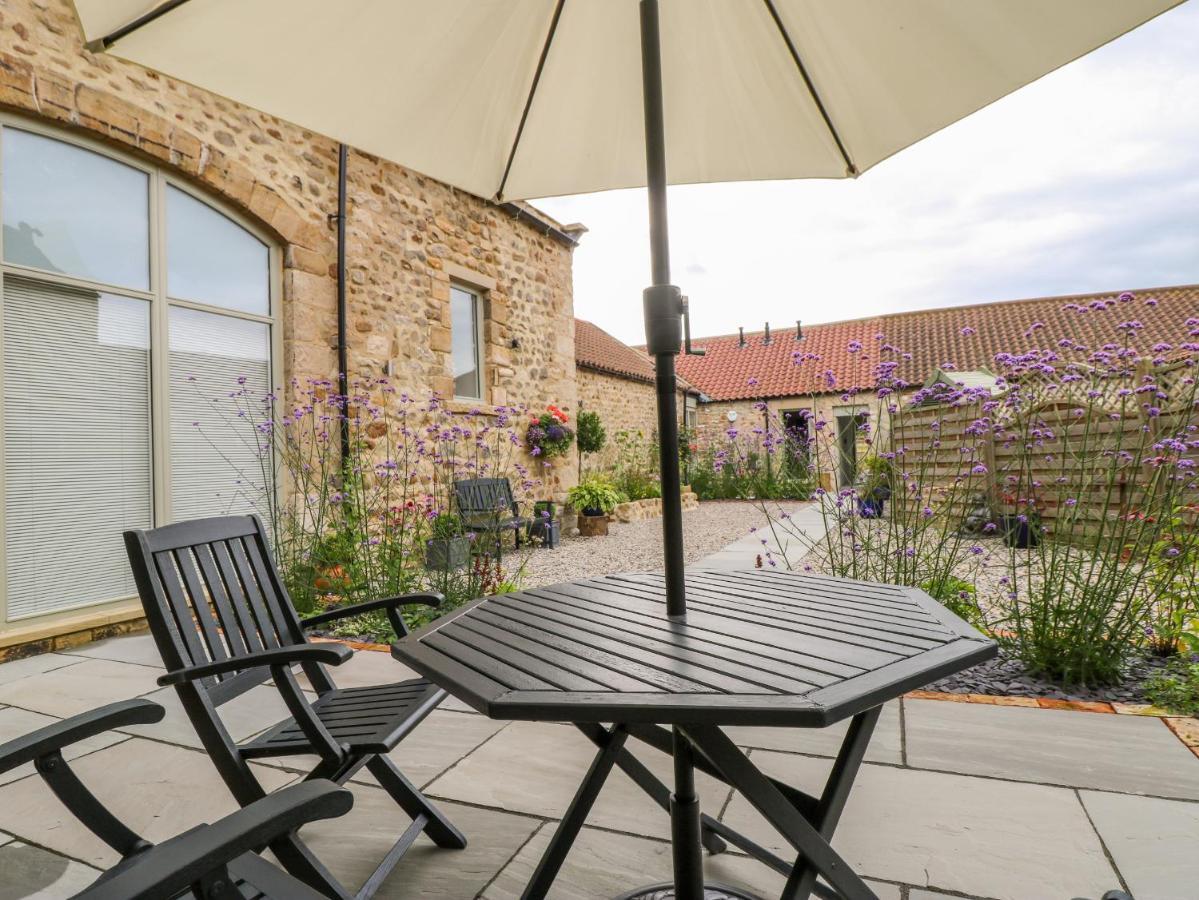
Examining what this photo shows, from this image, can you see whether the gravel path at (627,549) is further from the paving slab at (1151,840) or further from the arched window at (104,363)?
the paving slab at (1151,840)

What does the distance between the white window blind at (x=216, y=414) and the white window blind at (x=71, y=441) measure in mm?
195

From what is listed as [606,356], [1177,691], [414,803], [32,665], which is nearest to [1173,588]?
[1177,691]

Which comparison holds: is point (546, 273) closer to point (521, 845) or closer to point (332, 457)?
point (332, 457)

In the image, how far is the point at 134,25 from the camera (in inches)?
54.8

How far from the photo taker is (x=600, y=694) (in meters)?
0.91

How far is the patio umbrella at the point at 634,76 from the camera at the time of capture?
4.52ft

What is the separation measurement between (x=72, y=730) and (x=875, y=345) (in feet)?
61.5

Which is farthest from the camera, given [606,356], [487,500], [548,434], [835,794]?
[606,356]

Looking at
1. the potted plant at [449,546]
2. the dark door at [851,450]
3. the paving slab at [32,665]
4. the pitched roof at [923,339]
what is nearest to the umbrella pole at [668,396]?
the dark door at [851,450]

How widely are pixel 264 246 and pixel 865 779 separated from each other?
5079 mm

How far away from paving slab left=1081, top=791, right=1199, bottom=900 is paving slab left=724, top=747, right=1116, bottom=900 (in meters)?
0.04

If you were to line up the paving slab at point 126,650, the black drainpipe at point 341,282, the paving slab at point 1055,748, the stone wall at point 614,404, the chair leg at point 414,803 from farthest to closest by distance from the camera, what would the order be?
the stone wall at point 614,404, the black drainpipe at point 341,282, the paving slab at point 126,650, the paving slab at point 1055,748, the chair leg at point 414,803

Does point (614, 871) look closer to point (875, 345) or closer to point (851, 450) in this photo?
point (851, 450)

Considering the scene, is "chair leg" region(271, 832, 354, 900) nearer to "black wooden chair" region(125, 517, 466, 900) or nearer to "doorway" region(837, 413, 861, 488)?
"black wooden chair" region(125, 517, 466, 900)
